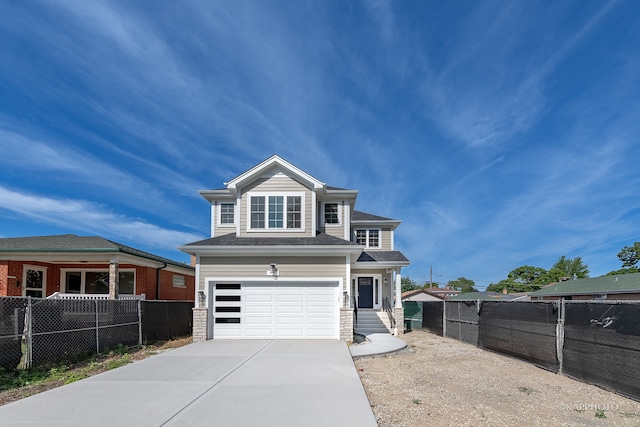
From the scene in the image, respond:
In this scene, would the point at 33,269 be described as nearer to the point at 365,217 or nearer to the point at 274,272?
the point at 274,272

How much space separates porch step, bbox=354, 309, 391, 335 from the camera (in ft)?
52.2

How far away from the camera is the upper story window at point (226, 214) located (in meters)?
16.6

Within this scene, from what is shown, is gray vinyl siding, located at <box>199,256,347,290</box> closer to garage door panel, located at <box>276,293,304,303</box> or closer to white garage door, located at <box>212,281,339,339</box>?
white garage door, located at <box>212,281,339,339</box>

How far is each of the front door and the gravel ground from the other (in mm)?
9334

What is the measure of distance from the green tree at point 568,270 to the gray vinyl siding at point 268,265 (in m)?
59.1

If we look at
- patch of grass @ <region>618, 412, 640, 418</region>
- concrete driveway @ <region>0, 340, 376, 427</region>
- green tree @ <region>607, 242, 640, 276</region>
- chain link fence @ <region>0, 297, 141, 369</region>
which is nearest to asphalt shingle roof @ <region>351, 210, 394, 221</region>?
concrete driveway @ <region>0, 340, 376, 427</region>

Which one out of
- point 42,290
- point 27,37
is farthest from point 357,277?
point 27,37

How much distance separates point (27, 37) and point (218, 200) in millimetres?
8279

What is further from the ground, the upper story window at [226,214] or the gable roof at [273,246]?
the upper story window at [226,214]

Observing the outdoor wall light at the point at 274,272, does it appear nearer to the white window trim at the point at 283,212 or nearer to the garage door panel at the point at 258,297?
the garage door panel at the point at 258,297

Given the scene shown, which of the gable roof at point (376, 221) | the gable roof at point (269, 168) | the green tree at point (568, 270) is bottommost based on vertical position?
the green tree at point (568, 270)

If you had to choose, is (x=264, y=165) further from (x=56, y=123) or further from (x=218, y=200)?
(x=56, y=123)

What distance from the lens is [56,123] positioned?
1466cm

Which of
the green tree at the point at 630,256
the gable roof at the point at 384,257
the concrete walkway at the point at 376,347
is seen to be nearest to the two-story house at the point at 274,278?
the concrete walkway at the point at 376,347
